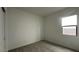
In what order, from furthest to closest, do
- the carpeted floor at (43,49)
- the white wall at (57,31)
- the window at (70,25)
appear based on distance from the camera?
1. the white wall at (57,31)
2. the window at (70,25)
3. the carpeted floor at (43,49)

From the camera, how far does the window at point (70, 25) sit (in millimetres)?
2184

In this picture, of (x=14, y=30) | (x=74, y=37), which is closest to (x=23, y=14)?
(x=14, y=30)

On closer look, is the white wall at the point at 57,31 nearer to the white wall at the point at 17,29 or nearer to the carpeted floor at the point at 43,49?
the carpeted floor at the point at 43,49

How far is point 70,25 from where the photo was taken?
222 cm

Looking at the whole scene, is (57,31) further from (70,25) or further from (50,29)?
(70,25)

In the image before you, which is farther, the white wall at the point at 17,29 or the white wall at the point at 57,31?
the white wall at the point at 57,31

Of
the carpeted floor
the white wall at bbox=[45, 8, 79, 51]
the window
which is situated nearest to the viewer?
the carpeted floor

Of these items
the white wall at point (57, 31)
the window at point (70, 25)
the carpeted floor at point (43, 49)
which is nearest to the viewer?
the carpeted floor at point (43, 49)

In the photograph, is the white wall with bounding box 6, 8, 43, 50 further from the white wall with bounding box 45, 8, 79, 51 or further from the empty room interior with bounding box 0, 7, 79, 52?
the white wall with bounding box 45, 8, 79, 51

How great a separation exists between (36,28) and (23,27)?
808 millimetres

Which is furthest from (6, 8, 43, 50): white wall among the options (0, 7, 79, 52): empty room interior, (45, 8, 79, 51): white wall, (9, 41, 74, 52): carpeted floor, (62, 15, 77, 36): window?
(62, 15, 77, 36): window

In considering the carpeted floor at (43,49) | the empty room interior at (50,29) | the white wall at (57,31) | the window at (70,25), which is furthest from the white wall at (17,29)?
the window at (70,25)

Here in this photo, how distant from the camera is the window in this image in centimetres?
218
